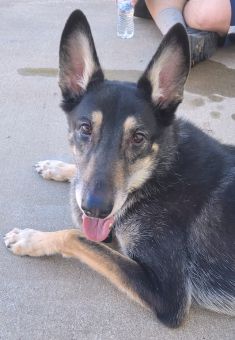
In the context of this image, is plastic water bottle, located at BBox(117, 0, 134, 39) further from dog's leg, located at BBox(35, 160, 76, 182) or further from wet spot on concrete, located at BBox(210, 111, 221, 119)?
dog's leg, located at BBox(35, 160, 76, 182)

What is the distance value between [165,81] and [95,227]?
3.37ft

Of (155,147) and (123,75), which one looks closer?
(155,147)

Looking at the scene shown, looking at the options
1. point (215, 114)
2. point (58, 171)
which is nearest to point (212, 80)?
point (215, 114)

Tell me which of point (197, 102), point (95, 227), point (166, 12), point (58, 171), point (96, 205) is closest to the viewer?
point (96, 205)

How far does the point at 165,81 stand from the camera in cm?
302

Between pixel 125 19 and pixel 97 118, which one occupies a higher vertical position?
pixel 97 118

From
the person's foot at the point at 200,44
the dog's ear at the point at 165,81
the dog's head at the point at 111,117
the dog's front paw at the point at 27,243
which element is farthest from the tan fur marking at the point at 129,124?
the person's foot at the point at 200,44

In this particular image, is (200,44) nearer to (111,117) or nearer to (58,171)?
(58,171)

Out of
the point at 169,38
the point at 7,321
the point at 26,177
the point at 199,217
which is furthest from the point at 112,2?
the point at 7,321

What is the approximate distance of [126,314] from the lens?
115 inches

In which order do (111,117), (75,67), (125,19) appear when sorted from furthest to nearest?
(125,19) < (75,67) < (111,117)

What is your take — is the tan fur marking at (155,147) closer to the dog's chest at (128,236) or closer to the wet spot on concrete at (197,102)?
the dog's chest at (128,236)

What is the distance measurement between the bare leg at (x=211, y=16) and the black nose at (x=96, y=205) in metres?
3.56

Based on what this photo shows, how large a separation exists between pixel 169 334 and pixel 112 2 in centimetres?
563
